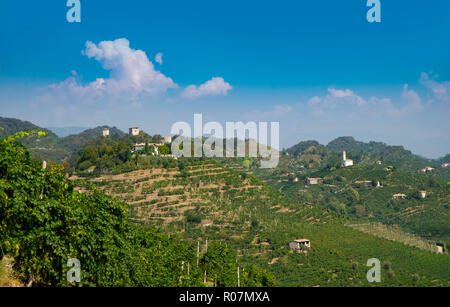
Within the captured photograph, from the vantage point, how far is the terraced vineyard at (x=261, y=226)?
2511 centimetres

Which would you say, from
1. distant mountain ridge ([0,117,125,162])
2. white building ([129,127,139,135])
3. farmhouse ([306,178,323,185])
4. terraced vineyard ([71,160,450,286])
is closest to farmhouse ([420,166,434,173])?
farmhouse ([306,178,323,185])

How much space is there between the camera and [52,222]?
625 cm

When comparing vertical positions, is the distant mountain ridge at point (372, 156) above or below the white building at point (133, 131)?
below

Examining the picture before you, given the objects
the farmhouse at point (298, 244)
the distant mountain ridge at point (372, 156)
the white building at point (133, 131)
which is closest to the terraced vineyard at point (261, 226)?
the farmhouse at point (298, 244)

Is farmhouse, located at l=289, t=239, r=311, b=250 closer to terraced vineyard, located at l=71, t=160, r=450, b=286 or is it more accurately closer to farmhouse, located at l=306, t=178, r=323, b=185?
terraced vineyard, located at l=71, t=160, r=450, b=286

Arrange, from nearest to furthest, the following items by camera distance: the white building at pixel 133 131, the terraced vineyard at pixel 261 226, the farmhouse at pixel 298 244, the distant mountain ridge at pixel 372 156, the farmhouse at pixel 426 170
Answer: the terraced vineyard at pixel 261 226 < the farmhouse at pixel 298 244 < the white building at pixel 133 131 < the farmhouse at pixel 426 170 < the distant mountain ridge at pixel 372 156

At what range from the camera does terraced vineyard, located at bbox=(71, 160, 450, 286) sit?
2511 centimetres

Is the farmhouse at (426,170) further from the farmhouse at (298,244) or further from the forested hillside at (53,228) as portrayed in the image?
the forested hillside at (53,228)

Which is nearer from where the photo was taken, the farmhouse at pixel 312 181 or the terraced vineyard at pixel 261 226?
the terraced vineyard at pixel 261 226

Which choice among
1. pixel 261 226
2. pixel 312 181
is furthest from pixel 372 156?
pixel 261 226

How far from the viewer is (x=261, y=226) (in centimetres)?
3180

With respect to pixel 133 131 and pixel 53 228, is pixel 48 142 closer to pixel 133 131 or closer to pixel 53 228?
pixel 133 131
